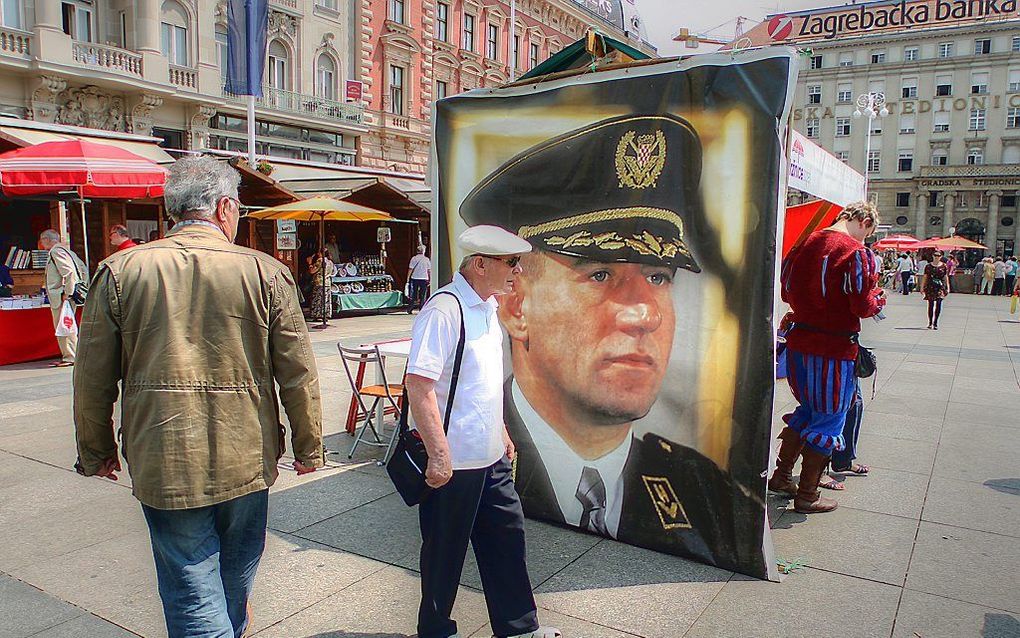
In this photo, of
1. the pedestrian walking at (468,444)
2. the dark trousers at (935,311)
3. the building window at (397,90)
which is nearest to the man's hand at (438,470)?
the pedestrian walking at (468,444)

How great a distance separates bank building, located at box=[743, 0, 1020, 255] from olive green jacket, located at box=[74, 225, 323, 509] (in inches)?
2588

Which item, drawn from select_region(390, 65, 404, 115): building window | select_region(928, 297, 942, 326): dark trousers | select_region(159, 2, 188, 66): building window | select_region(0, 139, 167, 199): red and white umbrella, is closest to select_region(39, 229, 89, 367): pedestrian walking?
select_region(0, 139, 167, 199): red and white umbrella

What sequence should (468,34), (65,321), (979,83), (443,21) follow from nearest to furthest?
(65,321) → (443,21) → (468,34) → (979,83)

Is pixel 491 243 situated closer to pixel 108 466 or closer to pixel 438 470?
pixel 438 470

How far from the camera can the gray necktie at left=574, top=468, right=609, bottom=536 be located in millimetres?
4121

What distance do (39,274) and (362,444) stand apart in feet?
30.4

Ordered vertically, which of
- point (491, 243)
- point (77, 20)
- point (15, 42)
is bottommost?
point (491, 243)

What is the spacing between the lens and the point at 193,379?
2.36 m

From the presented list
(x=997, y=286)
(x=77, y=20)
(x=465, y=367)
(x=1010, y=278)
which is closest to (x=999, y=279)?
(x=997, y=286)

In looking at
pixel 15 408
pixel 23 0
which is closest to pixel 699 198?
pixel 15 408

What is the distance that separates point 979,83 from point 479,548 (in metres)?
78.7

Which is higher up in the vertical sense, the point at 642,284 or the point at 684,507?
the point at 642,284

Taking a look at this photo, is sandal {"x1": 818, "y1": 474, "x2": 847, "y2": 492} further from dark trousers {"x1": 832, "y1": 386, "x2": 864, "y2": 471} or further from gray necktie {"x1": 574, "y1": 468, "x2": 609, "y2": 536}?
gray necktie {"x1": 574, "y1": 468, "x2": 609, "y2": 536}

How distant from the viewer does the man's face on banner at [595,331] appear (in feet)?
12.7
